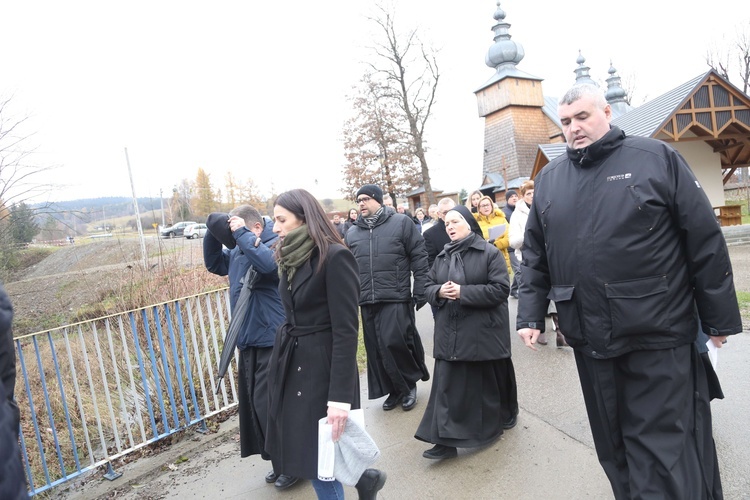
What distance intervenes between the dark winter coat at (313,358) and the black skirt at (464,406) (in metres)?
1.14

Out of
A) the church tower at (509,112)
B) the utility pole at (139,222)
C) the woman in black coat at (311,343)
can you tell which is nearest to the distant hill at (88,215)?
the utility pole at (139,222)

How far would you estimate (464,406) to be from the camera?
3.61 m

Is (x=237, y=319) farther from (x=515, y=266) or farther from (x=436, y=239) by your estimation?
(x=515, y=266)

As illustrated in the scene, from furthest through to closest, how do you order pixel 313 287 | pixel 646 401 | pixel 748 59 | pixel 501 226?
pixel 748 59
pixel 501 226
pixel 313 287
pixel 646 401

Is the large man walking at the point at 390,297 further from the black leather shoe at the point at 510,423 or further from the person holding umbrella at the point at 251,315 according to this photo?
the person holding umbrella at the point at 251,315

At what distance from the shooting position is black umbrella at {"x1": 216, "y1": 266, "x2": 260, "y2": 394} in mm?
3383

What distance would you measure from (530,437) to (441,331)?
3.44 feet

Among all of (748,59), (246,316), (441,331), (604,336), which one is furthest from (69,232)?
(748,59)

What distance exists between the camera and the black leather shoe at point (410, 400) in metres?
4.65

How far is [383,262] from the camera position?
4.77 m

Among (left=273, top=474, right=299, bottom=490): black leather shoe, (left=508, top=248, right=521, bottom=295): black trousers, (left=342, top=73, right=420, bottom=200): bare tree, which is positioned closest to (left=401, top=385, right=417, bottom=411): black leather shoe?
(left=273, top=474, right=299, bottom=490): black leather shoe

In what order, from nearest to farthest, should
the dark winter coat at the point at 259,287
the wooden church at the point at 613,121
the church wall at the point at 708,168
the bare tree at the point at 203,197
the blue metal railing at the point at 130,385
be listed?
1. the dark winter coat at the point at 259,287
2. the blue metal railing at the point at 130,385
3. the wooden church at the point at 613,121
4. the church wall at the point at 708,168
5. the bare tree at the point at 203,197

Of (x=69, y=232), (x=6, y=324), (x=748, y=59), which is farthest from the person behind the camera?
(x=748, y=59)

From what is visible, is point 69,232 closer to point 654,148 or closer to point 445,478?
point 445,478
